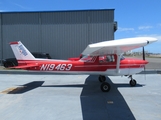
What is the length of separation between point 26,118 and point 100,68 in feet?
→ 16.1

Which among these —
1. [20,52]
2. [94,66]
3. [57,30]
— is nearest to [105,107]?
[94,66]

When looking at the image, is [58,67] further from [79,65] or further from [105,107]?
[105,107]

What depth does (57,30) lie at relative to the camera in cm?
2012

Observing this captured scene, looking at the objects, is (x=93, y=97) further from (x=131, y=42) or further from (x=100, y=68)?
(x=131, y=42)

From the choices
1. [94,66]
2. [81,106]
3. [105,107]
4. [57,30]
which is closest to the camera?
[105,107]

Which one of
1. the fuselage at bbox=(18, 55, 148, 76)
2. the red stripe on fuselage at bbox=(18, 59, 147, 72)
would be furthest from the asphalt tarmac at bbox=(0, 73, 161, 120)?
the red stripe on fuselage at bbox=(18, 59, 147, 72)

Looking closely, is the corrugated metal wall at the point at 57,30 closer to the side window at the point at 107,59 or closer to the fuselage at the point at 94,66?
the fuselage at the point at 94,66

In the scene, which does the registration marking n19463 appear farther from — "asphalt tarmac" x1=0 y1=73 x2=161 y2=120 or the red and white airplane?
"asphalt tarmac" x1=0 y1=73 x2=161 y2=120

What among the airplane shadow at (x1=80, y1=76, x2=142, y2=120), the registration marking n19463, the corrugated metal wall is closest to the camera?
the airplane shadow at (x1=80, y1=76, x2=142, y2=120)

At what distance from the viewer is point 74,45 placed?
19906 mm

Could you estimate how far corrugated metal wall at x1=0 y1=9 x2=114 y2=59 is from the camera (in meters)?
19.6

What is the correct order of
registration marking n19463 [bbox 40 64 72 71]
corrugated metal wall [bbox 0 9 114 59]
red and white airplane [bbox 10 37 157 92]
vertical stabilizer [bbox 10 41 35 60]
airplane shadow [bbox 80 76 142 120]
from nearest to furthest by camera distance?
airplane shadow [bbox 80 76 142 120]
red and white airplane [bbox 10 37 157 92]
registration marking n19463 [bbox 40 64 72 71]
vertical stabilizer [bbox 10 41 35 60]
corrugated metal wall [bbox 0 9 114 59]

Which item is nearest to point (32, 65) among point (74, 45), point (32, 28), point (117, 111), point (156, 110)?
point (117, 111)

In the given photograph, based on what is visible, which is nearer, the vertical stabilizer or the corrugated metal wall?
the vertical stabilizer
